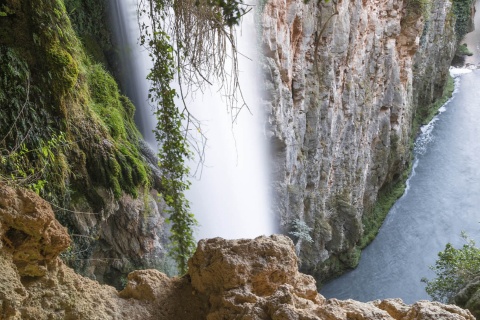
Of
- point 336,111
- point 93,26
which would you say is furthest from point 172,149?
point 336,111

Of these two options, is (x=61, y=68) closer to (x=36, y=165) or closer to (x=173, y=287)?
(x=36, y=165)

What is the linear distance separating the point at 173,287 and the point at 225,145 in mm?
6355


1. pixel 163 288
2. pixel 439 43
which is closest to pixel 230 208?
pixel 163 288

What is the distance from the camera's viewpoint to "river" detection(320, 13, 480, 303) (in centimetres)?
1402

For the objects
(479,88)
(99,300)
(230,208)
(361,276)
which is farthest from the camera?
(479,88)

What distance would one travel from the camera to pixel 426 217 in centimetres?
1695

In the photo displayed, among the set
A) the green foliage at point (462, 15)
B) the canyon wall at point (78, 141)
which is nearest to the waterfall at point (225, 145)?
the canyon wall at point (78, 141)

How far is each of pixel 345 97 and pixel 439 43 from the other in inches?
480

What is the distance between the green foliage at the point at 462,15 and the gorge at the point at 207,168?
9.37 metres

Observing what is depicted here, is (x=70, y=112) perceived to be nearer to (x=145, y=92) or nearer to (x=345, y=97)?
(x=145, y=92)

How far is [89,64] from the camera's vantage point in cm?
594

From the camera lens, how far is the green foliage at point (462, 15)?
82.3ft

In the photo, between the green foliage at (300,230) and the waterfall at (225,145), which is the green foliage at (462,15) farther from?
the waterfall at (225,145)

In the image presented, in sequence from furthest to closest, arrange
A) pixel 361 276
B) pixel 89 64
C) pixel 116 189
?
pixel 361 276 < pixel 89 64 < pixel 116 189
